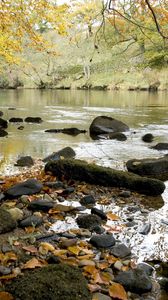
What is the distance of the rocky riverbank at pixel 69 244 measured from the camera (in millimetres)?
3660

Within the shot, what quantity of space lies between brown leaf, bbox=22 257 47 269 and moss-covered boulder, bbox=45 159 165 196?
3345 millimetres

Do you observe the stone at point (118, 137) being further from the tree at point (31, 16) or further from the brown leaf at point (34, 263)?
the brown leaf at point (34, 263)

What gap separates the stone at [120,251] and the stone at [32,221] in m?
1.22

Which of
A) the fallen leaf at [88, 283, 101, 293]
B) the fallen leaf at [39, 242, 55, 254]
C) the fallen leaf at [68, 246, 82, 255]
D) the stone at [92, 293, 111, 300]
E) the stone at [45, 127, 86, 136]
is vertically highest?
the stone at [45, 127, 86, 136]

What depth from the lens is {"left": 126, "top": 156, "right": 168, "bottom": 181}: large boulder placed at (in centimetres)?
886

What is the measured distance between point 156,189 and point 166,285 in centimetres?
320

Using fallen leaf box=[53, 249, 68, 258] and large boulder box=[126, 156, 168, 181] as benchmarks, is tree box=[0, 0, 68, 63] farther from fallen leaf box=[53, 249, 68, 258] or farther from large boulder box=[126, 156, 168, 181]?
fallen leaf box=[53, 249, 68, 258]

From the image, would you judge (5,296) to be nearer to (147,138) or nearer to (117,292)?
(117,292)

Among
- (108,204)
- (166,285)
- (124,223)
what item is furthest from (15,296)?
(108,204)

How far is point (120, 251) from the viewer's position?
4.75 meters

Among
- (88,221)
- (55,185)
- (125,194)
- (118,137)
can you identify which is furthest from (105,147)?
(88,221)

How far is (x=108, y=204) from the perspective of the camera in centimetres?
659

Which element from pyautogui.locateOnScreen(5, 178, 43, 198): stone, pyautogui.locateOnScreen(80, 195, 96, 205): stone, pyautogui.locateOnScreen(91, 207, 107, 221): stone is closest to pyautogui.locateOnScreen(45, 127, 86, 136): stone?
pyautogui.locateOnScreen(5, 178, 43, 198): stone

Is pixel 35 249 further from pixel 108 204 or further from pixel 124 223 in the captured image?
pixel 108 204
